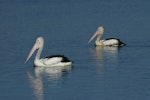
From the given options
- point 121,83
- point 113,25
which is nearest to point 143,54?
point 121,83

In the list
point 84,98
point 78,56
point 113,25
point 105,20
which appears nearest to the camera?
point 84,98

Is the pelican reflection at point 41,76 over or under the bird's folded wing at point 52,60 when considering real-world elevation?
under

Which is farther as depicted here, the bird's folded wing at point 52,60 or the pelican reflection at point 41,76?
the bird's folded wing at point 52,60

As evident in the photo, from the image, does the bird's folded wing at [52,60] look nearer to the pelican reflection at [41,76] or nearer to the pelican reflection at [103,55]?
the pelican reflection at [41,76]

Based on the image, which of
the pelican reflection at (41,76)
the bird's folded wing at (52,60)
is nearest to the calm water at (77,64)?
the pelican reflection at (41,76)

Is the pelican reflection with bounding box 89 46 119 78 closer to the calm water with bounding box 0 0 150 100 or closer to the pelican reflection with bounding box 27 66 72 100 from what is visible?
the calm water with bounding box 0 0 150 100

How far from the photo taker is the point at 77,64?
2134 centimetres

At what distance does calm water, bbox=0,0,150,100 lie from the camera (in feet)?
55.3

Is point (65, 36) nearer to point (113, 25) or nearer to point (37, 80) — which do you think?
point (113, 25)

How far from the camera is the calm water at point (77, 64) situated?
16859 millimetres

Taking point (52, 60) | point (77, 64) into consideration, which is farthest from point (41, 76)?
point (77, 64)

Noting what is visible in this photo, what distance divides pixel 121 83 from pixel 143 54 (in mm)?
5653

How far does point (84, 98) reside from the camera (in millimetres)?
16109

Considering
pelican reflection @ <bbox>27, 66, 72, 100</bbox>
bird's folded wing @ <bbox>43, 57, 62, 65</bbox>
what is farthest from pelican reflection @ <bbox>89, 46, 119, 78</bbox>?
bird's folded wing @ <bbox>43, 57, 62, 65</bbox>
